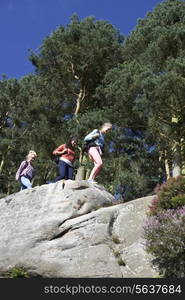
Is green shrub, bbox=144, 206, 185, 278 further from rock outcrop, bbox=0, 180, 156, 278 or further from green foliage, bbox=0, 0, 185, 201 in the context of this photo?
green foliage, bbox=0, 0, 185, 201

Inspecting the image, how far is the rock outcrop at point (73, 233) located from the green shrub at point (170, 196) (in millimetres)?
672

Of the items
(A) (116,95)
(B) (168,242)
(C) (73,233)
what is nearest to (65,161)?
(C) (73,233)

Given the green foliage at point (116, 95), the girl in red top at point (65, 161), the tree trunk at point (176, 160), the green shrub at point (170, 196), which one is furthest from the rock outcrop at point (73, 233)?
the green foliage at point (116, 95)

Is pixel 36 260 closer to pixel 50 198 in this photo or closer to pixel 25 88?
pixel 50 198

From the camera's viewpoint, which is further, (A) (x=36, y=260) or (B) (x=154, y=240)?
(A) (x=36, y=260)

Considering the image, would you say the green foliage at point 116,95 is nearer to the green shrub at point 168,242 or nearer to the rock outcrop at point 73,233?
the rock outcrop at point 73,233

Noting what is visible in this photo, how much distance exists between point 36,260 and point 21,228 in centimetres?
120

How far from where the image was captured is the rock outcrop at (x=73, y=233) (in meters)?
9.18

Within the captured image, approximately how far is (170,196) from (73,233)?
7.37ft

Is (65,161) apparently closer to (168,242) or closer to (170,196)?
Answer: (170,196)

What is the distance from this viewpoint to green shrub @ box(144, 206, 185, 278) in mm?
8156

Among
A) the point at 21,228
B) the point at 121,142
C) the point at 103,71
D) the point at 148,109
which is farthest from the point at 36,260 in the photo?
the point at 103,71

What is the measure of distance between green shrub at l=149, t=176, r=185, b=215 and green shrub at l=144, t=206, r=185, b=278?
543mm

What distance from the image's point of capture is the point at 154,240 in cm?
845
